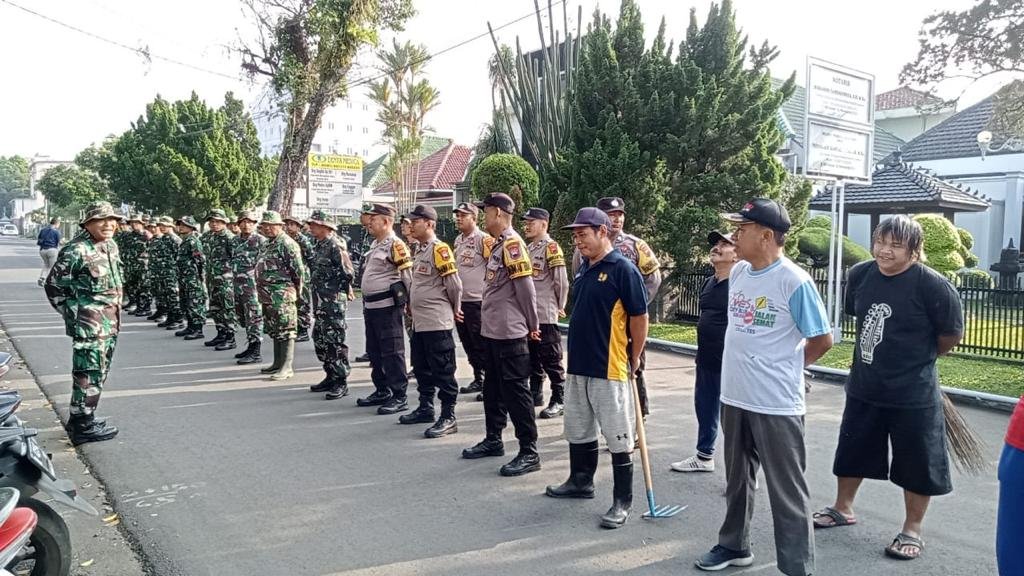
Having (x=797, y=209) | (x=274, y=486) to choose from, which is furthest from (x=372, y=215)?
(x=797, y=209)

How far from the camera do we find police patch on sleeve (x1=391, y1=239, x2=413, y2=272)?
699cm

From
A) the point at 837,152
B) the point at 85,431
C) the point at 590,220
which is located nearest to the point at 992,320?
the point at 837,152

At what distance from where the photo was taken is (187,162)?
2958 centimetres

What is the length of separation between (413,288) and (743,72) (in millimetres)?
8496

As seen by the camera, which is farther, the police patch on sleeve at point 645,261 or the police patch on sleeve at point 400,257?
the police patch on sleeve at point 400,257

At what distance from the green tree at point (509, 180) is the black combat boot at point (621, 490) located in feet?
35.5

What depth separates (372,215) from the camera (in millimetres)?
7129

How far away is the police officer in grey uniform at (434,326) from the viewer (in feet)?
20.6

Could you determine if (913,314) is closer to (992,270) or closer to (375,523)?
(375,523)

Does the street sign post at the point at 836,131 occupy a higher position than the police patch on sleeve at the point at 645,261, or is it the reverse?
the street sign post at the point at 836,131

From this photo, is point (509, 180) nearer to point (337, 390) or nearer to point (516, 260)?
point (337, 390)

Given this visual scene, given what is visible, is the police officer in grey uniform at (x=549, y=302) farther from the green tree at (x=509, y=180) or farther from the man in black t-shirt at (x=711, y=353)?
the green tree at (x=509, y=180)

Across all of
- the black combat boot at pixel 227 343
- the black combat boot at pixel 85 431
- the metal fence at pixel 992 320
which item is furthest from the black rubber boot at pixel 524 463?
the black combat boot at pixel 227 343

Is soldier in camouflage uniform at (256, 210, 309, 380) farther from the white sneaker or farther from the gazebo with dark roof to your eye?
the gazebo with dark roof
